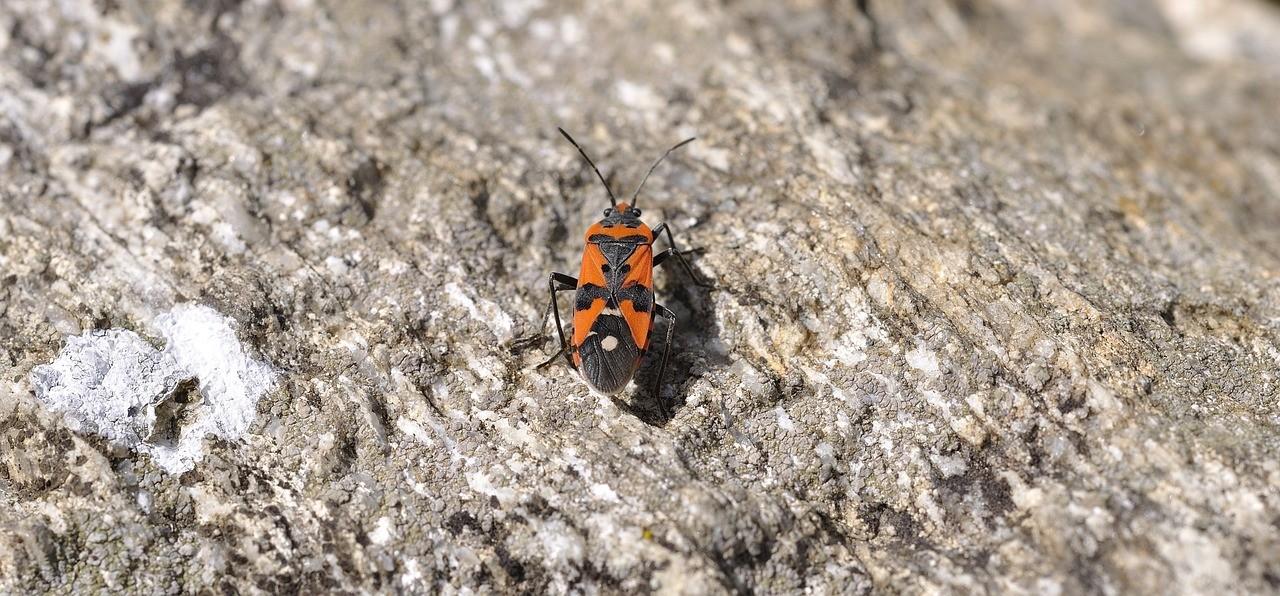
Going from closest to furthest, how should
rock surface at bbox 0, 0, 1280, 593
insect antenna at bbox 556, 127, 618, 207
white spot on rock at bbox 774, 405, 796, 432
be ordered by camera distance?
rock surface at bbox 0, 0, 1280, 593
white spot on rock at bbox 774, 405, 796, 432
insect antenna at bbox 556, 127, 618, 207

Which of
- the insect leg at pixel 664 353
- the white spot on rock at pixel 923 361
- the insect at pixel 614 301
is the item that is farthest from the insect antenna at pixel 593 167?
the white spot on rock at pixel 923 361

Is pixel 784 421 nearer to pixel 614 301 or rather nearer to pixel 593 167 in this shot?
pixel 614 301

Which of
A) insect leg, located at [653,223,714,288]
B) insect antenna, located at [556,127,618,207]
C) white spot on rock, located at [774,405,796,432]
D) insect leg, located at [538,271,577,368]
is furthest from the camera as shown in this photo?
insect antenna, located at [556,127,618,207]

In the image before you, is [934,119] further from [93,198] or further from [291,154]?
[93,198]

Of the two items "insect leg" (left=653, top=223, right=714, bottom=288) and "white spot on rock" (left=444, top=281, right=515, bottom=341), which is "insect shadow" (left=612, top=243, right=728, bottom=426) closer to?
"insect leg" (left=653, top=223, right=714, bottom=288)

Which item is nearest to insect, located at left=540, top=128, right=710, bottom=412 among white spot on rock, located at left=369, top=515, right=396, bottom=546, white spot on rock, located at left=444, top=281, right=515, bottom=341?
white spot on rock, located at left=444, top=281, right=515, bottom=341

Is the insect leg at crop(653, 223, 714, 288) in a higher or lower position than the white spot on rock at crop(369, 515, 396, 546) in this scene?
higher
